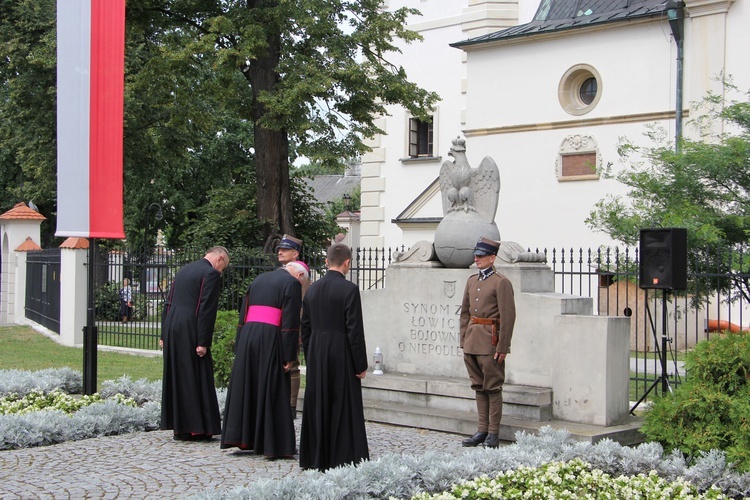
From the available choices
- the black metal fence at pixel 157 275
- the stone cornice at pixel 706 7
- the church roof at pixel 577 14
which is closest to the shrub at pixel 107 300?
the black metal fence at pixel 157 275

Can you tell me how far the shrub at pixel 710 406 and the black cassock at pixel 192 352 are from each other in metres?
4.33

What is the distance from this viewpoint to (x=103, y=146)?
11.1m

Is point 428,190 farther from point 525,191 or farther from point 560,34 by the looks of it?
point 560,34

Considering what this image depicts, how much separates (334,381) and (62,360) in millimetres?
11217

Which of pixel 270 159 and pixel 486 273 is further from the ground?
pixel 270 159

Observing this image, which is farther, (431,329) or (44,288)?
(44,288)

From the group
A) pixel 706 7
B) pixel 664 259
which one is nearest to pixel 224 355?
pixel 664 259

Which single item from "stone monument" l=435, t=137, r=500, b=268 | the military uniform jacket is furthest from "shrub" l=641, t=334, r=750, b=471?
"stone monument" l=435, t=137, r=500, b=268

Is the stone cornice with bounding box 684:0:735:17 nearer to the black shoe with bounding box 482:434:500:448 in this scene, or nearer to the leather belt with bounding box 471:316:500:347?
the leather belt with bounding box 471:316:500:347

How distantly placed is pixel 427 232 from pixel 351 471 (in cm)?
2172

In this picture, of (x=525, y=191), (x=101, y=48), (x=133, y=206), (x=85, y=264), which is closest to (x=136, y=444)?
(x=101, y=48)

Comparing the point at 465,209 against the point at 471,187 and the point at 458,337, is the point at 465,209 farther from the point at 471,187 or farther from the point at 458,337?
the point at 458,337

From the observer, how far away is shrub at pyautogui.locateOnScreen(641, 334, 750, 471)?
27.1 feet

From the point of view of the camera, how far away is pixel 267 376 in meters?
9.05
